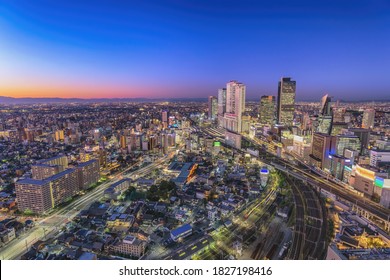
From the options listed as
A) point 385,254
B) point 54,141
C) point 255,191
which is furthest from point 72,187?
point 54,141

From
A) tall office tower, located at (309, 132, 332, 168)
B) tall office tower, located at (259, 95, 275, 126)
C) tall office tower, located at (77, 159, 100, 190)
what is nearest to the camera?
tall office tower, located at (77, 159, 100, 190)

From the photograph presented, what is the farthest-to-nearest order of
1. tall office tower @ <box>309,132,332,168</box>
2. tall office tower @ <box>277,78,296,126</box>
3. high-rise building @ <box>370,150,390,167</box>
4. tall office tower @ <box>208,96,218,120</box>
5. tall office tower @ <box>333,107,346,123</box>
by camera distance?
tall office tower @ <box>208,96,218,120</box>
tall office tower @ <box>277,78,296,126</box>
tall office tower @ <box>333,107,346,123</box>
tall office tower @ <box>309,132,332,168</box>
high-rise building @ <box>370,150,390,167</box>

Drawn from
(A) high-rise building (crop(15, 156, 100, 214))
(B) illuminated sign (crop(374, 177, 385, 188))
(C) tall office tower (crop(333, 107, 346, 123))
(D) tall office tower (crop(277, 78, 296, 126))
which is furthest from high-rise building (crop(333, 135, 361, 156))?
(A) high-rise building (crop(15, 156, 100, 214))

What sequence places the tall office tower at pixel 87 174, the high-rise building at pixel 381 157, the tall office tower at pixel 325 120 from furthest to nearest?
the tall office tower at pixel 325 120 → the high-rise building at pixel 381 157 → the tall office tower at pixel 87 174

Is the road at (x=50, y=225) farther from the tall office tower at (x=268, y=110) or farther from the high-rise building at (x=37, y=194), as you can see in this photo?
the tall office tower at (x=268, y=110)

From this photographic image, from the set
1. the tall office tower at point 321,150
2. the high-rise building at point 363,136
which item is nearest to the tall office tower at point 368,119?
the high-rise building at point 363,136

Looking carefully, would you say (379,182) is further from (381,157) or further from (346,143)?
(346,143)

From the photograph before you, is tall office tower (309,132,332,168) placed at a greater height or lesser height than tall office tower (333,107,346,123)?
lesser

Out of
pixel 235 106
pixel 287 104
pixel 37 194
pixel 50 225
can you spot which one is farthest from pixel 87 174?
pixel 287 104

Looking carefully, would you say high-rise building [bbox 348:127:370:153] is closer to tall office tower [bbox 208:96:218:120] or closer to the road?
the road
